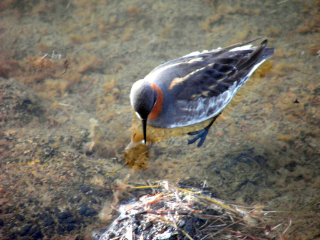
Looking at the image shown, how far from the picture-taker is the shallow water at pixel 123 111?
3.30m

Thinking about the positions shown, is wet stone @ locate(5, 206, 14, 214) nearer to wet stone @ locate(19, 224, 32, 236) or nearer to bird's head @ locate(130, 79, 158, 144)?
wet stone @ locate(19, 224, 32, 236)

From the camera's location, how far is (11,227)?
9.78 feet

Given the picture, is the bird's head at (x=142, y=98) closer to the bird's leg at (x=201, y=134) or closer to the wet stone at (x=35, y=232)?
the bird's leg at (x=201, y=134)

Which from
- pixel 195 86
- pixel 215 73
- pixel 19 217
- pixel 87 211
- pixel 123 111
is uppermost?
pixel 215 73

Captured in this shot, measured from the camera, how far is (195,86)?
4004 millimetres

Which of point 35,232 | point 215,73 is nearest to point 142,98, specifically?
point 215,73

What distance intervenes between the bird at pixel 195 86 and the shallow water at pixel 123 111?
0.28 m

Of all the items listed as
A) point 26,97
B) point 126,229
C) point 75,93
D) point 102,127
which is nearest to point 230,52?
point 102,127

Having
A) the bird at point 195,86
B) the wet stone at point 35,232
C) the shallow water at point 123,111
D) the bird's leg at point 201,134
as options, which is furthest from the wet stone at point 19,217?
the bird's leg at point 201,134

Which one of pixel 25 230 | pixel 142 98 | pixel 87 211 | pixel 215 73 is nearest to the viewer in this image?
pixel 25 230

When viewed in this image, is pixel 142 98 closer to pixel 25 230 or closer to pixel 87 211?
pixel 87 211

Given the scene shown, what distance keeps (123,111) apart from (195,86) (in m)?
1.23

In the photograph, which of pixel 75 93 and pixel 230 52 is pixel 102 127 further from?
pixel 230 52

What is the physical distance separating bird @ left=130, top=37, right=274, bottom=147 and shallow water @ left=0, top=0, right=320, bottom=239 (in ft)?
0.92
